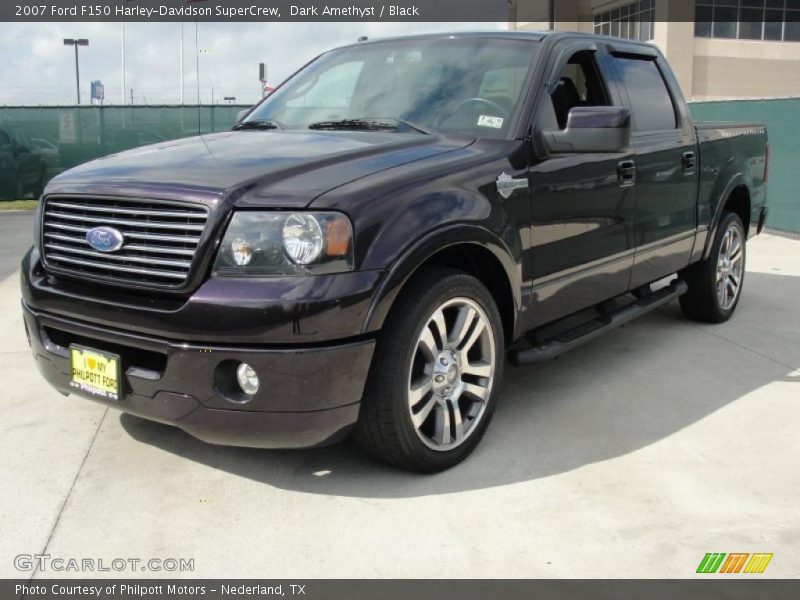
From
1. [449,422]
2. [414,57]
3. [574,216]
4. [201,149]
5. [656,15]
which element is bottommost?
[449,422]

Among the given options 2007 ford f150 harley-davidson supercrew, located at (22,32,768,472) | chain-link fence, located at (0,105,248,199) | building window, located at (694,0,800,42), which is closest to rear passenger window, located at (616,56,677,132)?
2007 ford f150 harley-davidson supercrew, located at (22,32,768,472)

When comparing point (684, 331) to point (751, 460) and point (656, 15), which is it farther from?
point (656, 15)

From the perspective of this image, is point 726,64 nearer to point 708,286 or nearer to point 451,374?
point 708,286

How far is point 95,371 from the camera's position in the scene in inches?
122

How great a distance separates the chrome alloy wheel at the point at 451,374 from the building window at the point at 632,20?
3147 centimetres

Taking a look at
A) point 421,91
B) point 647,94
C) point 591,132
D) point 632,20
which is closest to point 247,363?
point 421,91

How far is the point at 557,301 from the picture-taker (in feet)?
13.2

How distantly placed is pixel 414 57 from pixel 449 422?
1.95 metres

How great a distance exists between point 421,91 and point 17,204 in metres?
13.6

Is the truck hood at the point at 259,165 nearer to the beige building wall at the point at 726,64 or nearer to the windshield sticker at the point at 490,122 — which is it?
the windshield sticker at the point at 490,122

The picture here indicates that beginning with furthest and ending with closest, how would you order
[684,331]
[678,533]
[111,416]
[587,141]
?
[684,331] → [111,416] → [587,141] → [678,533]

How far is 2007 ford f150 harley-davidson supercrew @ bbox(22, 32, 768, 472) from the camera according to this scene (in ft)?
9.32

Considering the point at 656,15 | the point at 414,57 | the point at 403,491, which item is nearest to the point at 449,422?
the point at 403,491

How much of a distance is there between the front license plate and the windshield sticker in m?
1.94
